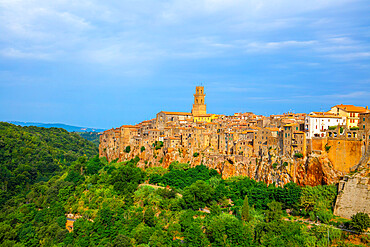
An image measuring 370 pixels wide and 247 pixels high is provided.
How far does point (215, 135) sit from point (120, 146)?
65.8ft

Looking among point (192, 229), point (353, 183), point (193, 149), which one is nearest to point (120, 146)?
point (193, 149)

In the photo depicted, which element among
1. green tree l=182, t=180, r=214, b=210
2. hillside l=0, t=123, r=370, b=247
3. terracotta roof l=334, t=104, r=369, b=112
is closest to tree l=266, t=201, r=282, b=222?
hillside l=0, t=123, r=370, b=247

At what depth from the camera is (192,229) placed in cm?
4100

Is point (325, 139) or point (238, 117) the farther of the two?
point (238, 117)

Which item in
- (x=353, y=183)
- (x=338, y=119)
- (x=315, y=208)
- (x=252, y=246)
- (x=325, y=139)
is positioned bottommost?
(x=252, y=246)

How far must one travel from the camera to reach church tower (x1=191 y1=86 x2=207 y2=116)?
77562 millimetres

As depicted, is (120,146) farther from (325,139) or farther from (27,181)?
(325,139)

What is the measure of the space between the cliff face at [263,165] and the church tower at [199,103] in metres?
17.5

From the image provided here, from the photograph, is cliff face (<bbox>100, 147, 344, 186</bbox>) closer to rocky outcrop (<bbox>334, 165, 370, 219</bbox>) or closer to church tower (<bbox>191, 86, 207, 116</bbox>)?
rocky outcrop (<bbox>334, 165, 370, 219</bbox>)

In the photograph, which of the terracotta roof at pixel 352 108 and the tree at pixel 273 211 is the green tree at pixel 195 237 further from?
the terracotta roof at pixel 352 108

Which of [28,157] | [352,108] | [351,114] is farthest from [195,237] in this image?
[28,157]

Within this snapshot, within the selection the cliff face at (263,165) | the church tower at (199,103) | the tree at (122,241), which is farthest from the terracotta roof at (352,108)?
the tree at (122,241)

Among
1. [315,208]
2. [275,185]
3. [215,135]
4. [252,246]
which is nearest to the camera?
[252,246]

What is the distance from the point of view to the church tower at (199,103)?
7756 centimetres
